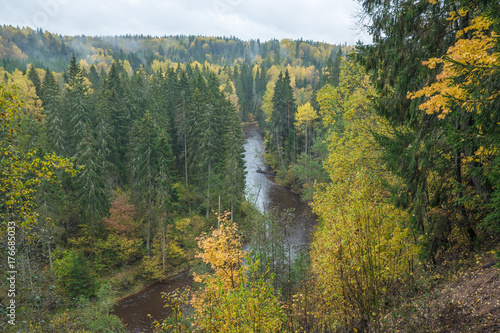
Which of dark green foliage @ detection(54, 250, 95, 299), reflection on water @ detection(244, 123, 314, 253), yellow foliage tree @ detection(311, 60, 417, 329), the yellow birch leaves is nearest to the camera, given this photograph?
the yellow birch leaves

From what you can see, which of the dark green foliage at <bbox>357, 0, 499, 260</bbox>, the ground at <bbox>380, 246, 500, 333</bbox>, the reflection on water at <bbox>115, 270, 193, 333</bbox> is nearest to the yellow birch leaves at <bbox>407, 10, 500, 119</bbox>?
the dark green foliage at <bbox>357, 0, 499, 260</bbox>

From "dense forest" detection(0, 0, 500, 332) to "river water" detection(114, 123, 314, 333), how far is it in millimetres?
1600

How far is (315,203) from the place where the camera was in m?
15.1

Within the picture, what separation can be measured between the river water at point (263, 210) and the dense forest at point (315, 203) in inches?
63.0

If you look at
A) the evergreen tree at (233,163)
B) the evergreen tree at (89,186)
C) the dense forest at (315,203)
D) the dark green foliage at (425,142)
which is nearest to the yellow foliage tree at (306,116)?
the dense forest at (315,203)

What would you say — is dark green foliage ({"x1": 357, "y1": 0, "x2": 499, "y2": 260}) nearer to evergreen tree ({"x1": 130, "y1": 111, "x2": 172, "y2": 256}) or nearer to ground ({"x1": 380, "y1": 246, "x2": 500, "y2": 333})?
ground ({"x1": 380, "y1": 246, "x2": 500, "y2": 333})

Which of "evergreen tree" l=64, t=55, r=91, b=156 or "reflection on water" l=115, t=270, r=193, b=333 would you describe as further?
"evergreen tree" l=64, t=55, r=91, b=156

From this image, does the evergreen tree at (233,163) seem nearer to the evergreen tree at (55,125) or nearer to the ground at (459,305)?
the evergreen tree at (55,125)

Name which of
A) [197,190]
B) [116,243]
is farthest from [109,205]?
[197,190]

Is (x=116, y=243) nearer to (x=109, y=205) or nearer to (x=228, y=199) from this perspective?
(x=109, y=205)

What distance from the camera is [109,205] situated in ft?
89.9

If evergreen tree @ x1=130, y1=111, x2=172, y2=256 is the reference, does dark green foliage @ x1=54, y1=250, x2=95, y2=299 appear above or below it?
below

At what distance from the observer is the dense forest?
560cm

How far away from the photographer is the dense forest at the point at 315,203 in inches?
220
